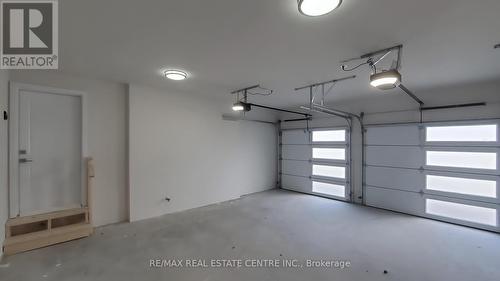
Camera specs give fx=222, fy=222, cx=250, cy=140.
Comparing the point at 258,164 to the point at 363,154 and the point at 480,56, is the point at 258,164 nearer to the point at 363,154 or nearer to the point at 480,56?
the point at 363,154

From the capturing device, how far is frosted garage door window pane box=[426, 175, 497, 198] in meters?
3.66

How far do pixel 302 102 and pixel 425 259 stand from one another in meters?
3.69

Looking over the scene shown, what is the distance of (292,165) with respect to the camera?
21.5ft

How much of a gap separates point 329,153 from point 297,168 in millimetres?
1073

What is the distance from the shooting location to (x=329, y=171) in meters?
5.72

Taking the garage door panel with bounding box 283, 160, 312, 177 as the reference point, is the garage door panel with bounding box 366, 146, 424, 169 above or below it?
above

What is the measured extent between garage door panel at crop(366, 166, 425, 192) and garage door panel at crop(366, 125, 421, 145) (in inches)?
22.1

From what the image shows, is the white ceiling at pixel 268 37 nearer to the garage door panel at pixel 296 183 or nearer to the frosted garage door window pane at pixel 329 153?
the frosted garage door window pane at pixel 329 153

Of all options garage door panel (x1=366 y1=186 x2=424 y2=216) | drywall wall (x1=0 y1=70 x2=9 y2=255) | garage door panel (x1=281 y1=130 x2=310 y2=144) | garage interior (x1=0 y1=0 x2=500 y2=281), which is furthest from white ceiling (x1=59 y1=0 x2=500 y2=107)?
garage door panel (x1=281 y1=130 x2=310 y2=144)

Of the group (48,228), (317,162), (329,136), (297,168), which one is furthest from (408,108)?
(48,228)

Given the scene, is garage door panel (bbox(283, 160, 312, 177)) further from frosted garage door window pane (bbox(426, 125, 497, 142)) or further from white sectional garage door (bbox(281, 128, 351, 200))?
frosted garage door window pane (bbox(426, 125, 497, 142))

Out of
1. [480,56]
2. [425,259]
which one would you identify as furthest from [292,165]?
[480,56]

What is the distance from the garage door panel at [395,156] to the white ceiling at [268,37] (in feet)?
5.06

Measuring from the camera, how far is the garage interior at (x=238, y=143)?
78.4 inches
